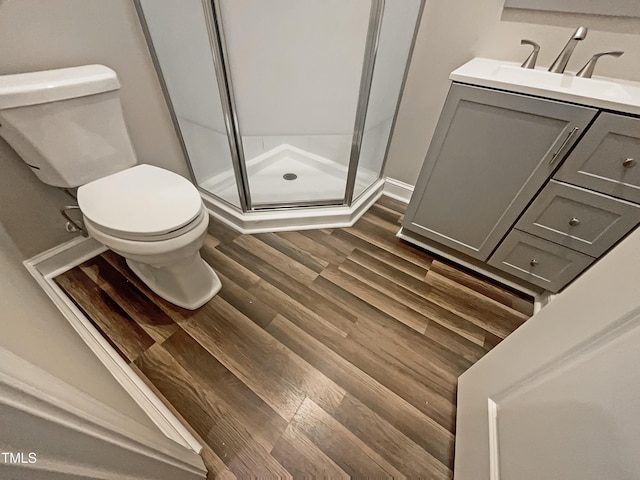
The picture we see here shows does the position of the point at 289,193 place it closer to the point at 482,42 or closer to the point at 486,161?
the point at 486,161

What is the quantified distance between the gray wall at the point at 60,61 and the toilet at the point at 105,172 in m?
0.07

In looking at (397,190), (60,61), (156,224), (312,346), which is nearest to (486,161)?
(397,190)

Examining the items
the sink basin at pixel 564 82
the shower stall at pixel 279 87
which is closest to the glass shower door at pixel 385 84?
the shower stall at pixel 279 87

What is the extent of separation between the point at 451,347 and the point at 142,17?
1.89 meters

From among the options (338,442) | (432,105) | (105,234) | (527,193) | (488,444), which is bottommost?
(338,442)

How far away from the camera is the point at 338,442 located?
33.9 inches

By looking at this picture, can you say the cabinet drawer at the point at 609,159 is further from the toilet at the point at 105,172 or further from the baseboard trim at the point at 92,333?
the baseboard trim at the point at 92,333

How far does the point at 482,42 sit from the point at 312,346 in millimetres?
1586

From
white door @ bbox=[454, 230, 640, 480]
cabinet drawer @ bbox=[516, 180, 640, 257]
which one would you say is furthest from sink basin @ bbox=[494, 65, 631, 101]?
white door @ bbox=[454, 230, 640, 480]

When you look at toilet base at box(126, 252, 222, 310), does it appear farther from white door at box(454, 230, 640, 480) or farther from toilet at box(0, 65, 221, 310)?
white door at box(454, 230, 640, 480)

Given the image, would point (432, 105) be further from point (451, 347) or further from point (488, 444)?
point (488, 444)

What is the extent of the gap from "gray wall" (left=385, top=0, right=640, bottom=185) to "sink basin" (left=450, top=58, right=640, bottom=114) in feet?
0.26

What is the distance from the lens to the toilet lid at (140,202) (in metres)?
0.91

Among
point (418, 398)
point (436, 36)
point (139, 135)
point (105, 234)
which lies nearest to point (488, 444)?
point (418, 398)
